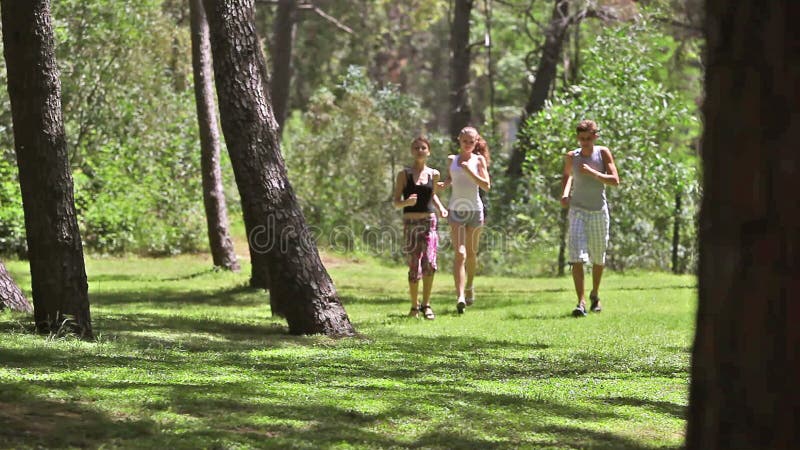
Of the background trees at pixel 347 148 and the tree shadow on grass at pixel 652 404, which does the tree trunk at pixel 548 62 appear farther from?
the tree shadow on grass at pixel 652 404

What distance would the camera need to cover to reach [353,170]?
1046 inches

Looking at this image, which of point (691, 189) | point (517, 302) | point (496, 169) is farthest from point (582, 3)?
point (517, 302)

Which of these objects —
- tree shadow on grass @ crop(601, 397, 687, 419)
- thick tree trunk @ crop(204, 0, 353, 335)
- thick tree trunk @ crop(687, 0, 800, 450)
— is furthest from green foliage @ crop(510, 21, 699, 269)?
thick tree trunk @ crop(687, 0, 800, 450)

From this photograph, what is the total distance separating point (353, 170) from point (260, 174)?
1549cm

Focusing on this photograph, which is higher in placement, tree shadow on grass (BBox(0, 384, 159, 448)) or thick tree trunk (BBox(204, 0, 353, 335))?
thick tree trunk (BBox(204, 0, 353, 335))

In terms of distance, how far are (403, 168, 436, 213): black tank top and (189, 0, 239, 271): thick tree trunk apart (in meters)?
6.26

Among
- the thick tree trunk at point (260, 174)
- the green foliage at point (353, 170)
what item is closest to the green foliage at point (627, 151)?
the green foliage at point (353, 170)

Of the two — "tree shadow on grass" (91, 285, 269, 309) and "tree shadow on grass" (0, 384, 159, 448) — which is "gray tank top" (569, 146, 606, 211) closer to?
"tree shadow on grass" (91, 285, 269, 309)

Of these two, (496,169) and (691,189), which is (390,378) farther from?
(496,169)

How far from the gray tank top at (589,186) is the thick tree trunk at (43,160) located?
6.38 metres

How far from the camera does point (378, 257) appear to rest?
24688 millimetres

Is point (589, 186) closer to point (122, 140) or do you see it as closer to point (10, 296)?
point (10, 296)

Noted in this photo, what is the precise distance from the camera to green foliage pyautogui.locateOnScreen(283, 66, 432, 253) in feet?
85.1

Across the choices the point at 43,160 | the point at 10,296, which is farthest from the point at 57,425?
the point at 10,296
